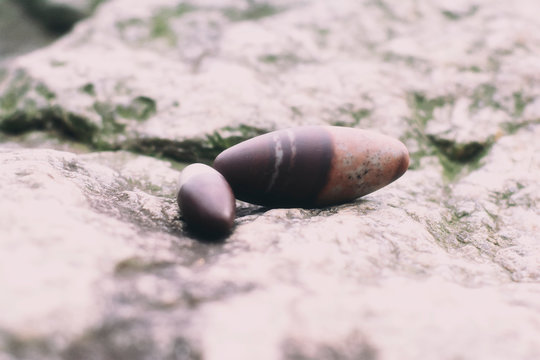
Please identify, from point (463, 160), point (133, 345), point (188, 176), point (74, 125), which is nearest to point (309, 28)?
point (463, 160)

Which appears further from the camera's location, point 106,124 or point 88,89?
point 88,89

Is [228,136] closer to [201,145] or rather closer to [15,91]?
[201,145]

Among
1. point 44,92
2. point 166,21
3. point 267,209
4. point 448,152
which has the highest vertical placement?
point 166,21

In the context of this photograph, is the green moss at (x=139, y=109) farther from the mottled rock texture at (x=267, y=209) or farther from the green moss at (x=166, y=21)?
the green moss at (x=166, y=21)

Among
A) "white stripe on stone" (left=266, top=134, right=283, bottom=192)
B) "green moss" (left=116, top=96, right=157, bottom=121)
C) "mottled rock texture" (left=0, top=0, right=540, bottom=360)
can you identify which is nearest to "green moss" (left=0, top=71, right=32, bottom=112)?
"mottled rock texture" (left=0, top=0, right=540, bottom=360)

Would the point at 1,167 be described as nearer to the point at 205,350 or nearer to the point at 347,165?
the point at 205,350

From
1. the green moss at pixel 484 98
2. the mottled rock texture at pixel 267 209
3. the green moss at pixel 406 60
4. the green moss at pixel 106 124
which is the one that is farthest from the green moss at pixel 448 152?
the green moss at pixel 106 124

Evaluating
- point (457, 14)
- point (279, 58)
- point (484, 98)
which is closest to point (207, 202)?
point (279, 58)
